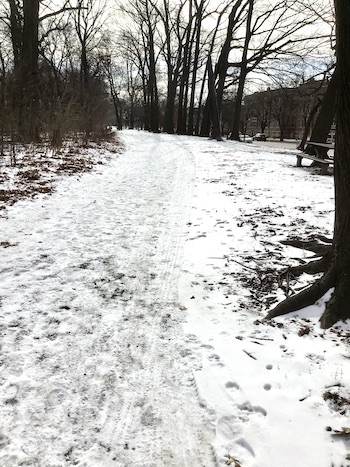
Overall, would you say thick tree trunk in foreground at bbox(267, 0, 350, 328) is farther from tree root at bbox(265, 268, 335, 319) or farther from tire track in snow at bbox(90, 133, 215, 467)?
tire track in snow at bbox(90, 133, 215, 467)

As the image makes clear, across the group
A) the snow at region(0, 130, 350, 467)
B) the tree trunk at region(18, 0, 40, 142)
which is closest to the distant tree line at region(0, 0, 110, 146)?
the tree trunk at region(18, 0, 40, 142)

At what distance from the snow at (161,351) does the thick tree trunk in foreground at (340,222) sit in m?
0.11

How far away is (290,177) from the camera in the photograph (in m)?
9.94

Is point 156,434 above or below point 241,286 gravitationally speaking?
below

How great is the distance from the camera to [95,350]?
268cm

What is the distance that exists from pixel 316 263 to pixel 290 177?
21.9 ft

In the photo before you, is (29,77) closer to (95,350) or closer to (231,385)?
(95,350)

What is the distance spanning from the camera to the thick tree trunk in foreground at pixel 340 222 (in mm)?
2834

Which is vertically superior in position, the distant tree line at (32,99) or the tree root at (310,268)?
the distant tree line at (32,99)

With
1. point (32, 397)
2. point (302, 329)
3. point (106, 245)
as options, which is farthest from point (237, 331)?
point (106, 245)

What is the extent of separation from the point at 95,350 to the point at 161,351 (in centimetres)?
52

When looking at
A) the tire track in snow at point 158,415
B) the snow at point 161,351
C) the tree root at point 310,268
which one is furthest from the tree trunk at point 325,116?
the tire track in snow at point 158,415

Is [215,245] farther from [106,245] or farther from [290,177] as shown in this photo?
[290,177]

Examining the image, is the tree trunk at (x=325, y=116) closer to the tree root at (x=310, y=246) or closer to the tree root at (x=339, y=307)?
the tree root at (x=310, y=246)
